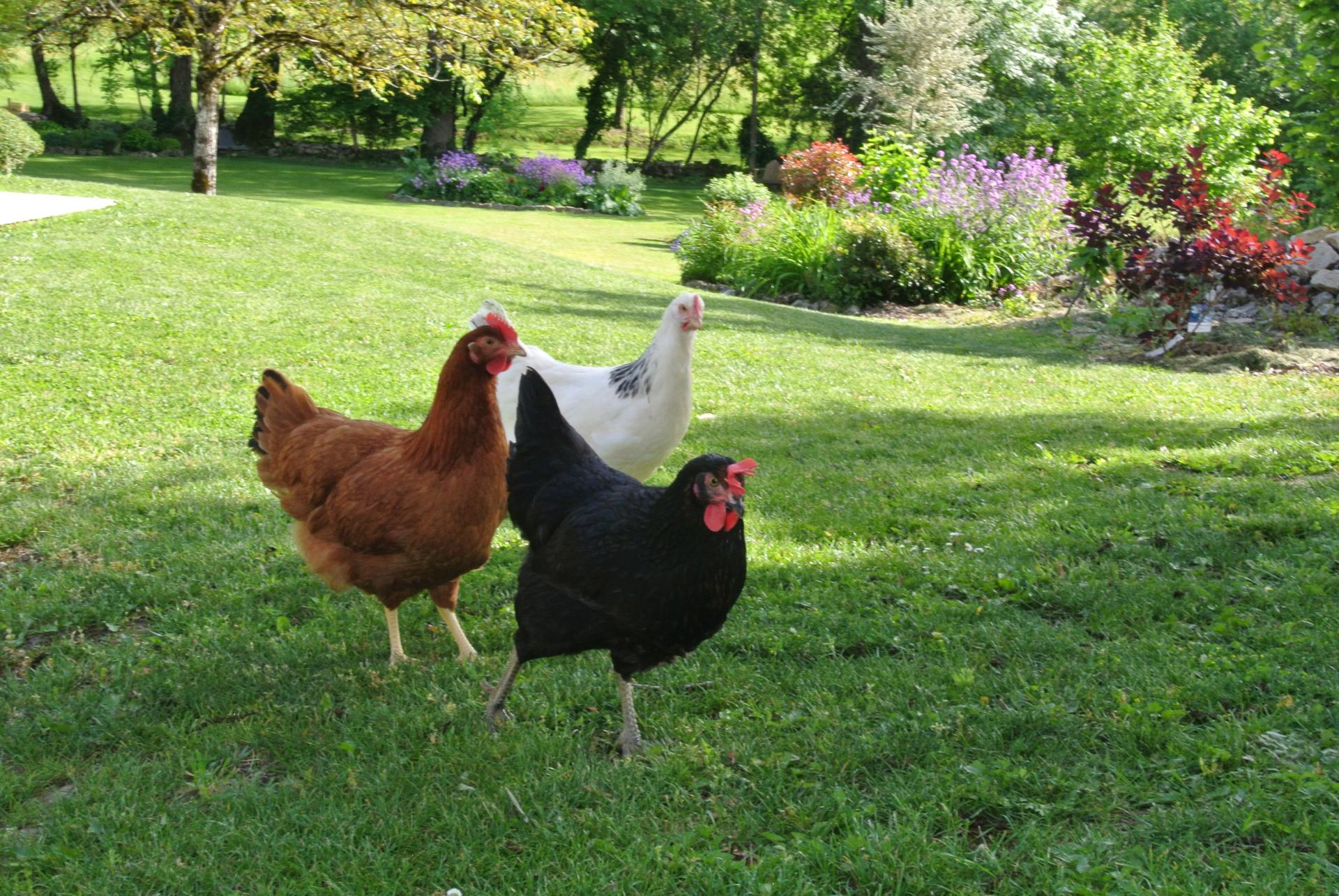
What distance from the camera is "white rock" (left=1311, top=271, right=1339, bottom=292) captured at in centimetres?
1253

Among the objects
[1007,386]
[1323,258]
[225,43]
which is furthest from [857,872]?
[225,43]

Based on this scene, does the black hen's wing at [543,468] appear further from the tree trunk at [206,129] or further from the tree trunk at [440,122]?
the tree trunk at [440,122]

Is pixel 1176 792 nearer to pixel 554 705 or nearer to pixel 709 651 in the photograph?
pixel 709 651

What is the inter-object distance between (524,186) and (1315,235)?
19.6 m

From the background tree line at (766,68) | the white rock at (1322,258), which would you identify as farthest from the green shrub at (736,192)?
the white rock at (1322,258)

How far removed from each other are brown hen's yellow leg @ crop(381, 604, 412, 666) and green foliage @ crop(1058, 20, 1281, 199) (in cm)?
2022

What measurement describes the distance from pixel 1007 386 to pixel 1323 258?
6132 millimetres

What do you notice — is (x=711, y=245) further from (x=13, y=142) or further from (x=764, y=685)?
(x=764, y=685)

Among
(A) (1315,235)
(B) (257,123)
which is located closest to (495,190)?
(B) (257,123)

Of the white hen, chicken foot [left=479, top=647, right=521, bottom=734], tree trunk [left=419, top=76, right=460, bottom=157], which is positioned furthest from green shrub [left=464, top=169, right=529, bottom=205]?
chicken foot [left=479, top=647, right=521, bottom=734]

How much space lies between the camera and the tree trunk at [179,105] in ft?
127

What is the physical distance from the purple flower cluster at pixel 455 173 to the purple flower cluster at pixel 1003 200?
14.8 m

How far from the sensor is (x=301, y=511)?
14.2 ft

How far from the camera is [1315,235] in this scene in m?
13.7
